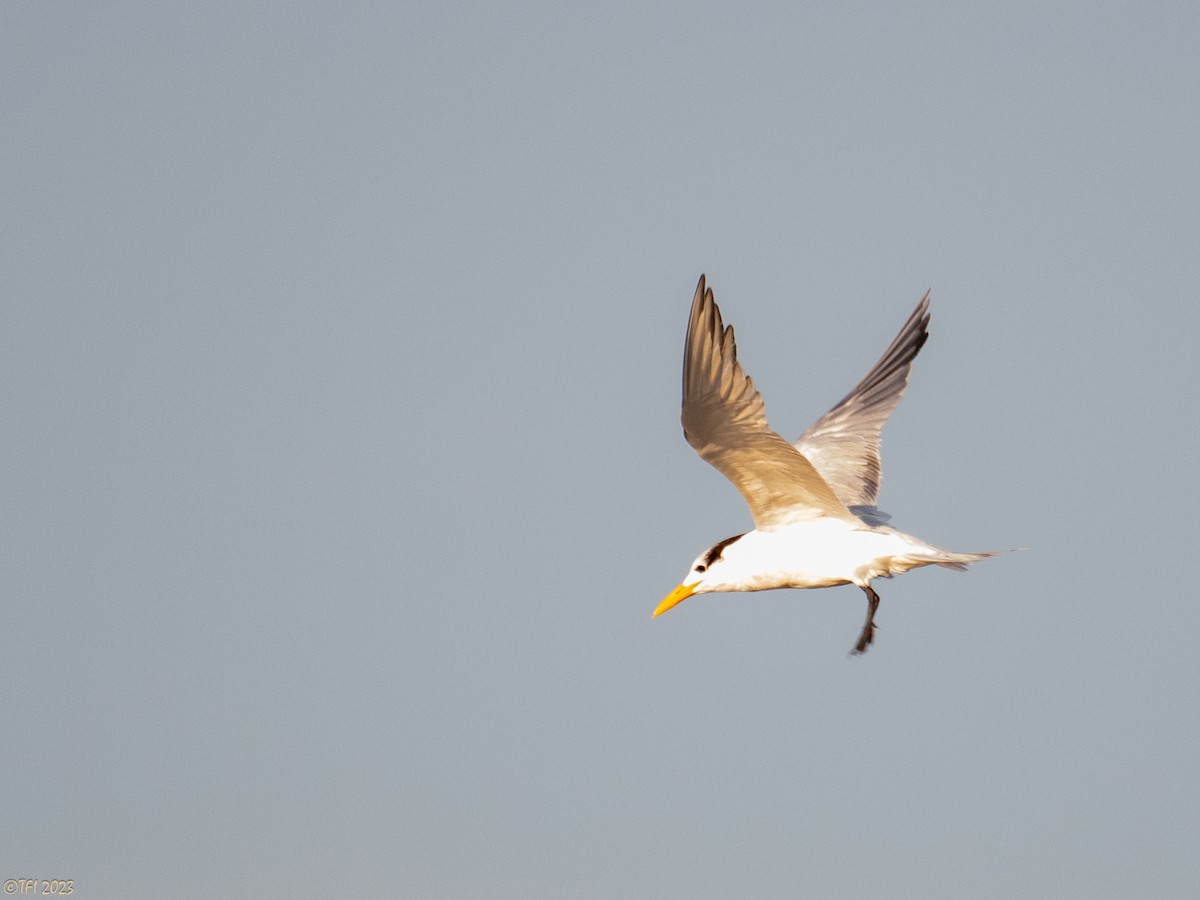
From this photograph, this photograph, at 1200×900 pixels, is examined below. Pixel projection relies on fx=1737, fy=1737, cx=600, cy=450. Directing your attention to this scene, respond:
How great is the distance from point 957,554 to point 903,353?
5795 mm

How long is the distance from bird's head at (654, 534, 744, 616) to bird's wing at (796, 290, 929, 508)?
10.2 ft

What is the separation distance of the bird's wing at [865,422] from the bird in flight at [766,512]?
0.97 m

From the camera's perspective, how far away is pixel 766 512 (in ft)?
54.7

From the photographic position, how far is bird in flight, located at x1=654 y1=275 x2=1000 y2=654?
14734 millimetres

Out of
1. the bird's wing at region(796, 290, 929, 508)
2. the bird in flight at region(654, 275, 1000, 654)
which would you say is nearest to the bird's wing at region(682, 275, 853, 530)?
the bird in flight at region(654, 275, 1000, 654)

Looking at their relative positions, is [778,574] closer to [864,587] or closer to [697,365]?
[864,587]

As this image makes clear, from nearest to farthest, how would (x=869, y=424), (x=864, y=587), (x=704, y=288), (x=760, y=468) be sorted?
(x=704, y=288) → (x=760, y=468) → (x=864, y=587) → (x=869, y=424)

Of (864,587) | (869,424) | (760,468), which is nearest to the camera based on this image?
(760,468)

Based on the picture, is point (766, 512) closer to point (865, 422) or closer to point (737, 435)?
point (737, 435)

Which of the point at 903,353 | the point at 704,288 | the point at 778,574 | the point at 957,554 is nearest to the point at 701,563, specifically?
the point at 778,574

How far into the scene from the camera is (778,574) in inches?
655

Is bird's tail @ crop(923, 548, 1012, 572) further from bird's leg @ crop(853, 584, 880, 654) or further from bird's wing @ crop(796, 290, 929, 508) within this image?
bird's wing @ crop(796, 290, 929, 508)

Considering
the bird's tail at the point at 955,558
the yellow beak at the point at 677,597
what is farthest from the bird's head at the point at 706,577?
the bird's tail at the point at 955,558

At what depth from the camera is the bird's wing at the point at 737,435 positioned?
47.9 feet
